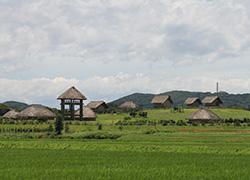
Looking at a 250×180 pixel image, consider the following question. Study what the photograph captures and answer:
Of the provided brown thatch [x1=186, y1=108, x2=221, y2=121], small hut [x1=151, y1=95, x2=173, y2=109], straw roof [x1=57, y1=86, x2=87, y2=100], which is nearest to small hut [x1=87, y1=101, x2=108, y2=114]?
small hut [x1=151, y1=95, x2=173, y2=109]

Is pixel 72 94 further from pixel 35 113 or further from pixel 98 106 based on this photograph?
pixel 98 106

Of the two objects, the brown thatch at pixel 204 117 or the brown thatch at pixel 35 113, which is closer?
the brown thatch at pixel 204 117

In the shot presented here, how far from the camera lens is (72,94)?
77.9m

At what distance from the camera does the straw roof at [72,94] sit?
3036 inches

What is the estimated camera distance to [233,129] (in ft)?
183

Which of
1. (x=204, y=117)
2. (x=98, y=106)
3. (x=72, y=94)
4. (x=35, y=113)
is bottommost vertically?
(x=204, y=117)

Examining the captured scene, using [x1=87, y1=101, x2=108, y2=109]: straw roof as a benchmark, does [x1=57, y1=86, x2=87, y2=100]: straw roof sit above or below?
above

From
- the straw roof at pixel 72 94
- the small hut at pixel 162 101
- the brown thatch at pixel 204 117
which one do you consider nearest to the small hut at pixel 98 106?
the small hut at pixel 162 101

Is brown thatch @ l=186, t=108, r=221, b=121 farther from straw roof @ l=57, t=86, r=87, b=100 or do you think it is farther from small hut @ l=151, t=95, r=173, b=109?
small hut @ l=151, t=95, r=173, b=109

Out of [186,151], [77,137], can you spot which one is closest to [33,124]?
[77,137]

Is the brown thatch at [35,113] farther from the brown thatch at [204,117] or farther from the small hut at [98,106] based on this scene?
the brown thatch at [204,117]

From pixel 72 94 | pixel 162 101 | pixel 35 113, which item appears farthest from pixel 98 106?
pixel 35 113

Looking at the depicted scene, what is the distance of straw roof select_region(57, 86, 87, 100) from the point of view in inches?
3036

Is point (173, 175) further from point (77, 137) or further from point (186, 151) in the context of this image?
point (77, 137)
